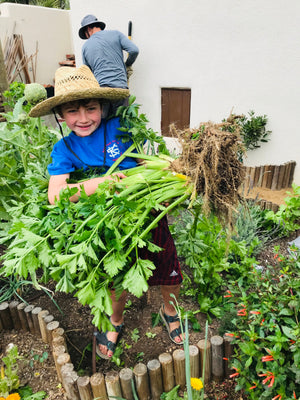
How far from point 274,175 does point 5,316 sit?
356 cm

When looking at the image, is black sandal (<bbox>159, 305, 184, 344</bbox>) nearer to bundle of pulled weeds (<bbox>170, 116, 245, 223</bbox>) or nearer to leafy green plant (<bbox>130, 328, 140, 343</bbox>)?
leafy green plant (<bbox>130, 328, 140, 343</bbox>)

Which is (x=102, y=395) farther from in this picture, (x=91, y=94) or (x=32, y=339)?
(x=91, y=94)

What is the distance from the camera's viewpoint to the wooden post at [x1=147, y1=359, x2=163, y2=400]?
1.70 m

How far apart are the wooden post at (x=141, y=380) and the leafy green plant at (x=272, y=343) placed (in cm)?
50

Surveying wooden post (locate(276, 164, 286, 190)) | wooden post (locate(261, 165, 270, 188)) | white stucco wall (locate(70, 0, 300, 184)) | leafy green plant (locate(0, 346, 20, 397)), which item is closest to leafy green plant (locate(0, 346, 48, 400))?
leafy green plant (locate(0, 346, 20, 397))

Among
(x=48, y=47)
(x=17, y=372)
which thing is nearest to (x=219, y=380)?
(x=17, y=372)

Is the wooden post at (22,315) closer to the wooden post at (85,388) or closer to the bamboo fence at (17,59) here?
the wooden post at (85,388)

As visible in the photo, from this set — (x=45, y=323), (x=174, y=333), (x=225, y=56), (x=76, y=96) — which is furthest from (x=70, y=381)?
(x=225, y=56)

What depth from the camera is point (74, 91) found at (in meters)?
1.46

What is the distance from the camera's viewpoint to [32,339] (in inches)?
88.0

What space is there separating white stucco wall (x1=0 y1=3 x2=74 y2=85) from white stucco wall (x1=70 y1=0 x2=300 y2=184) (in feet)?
17.0

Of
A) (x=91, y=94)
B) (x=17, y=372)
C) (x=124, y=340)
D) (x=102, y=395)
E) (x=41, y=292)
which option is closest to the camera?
(x=91, y=94)

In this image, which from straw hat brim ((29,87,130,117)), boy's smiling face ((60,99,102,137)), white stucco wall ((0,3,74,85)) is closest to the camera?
straw hat brim ((29,87,130,117))

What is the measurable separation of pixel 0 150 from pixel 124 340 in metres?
1.64
